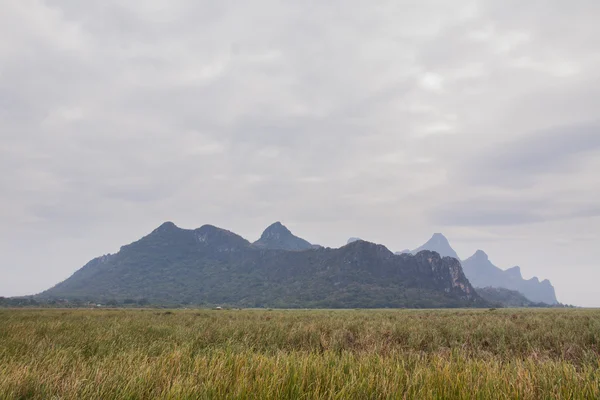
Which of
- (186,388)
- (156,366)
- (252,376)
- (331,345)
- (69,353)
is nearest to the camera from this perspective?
(186,388)

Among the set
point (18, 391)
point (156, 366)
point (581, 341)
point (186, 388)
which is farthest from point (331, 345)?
point (581, 341)

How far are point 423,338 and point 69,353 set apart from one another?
898 cm

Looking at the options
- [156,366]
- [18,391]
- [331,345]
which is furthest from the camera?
[331,345]

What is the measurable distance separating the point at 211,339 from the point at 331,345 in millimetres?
3712

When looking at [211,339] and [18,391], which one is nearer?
[18,391]

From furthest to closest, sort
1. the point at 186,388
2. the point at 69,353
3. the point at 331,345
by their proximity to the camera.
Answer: the point at 331,345, the point at 69,353, the point at 186,388

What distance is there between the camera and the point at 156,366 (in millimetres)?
4637

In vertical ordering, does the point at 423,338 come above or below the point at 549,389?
below

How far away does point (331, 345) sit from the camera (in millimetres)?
8367

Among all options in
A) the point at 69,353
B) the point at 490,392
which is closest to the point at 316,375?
the point at 490,392

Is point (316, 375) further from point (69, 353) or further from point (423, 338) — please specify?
point (423, 338)

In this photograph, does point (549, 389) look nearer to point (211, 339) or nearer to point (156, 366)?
point (156, 366)

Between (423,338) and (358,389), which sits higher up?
(358,389)

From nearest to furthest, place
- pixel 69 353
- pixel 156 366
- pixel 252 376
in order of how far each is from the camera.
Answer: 1. pixel 252 376
2. pixel 156 366
3. pixel 69 353
